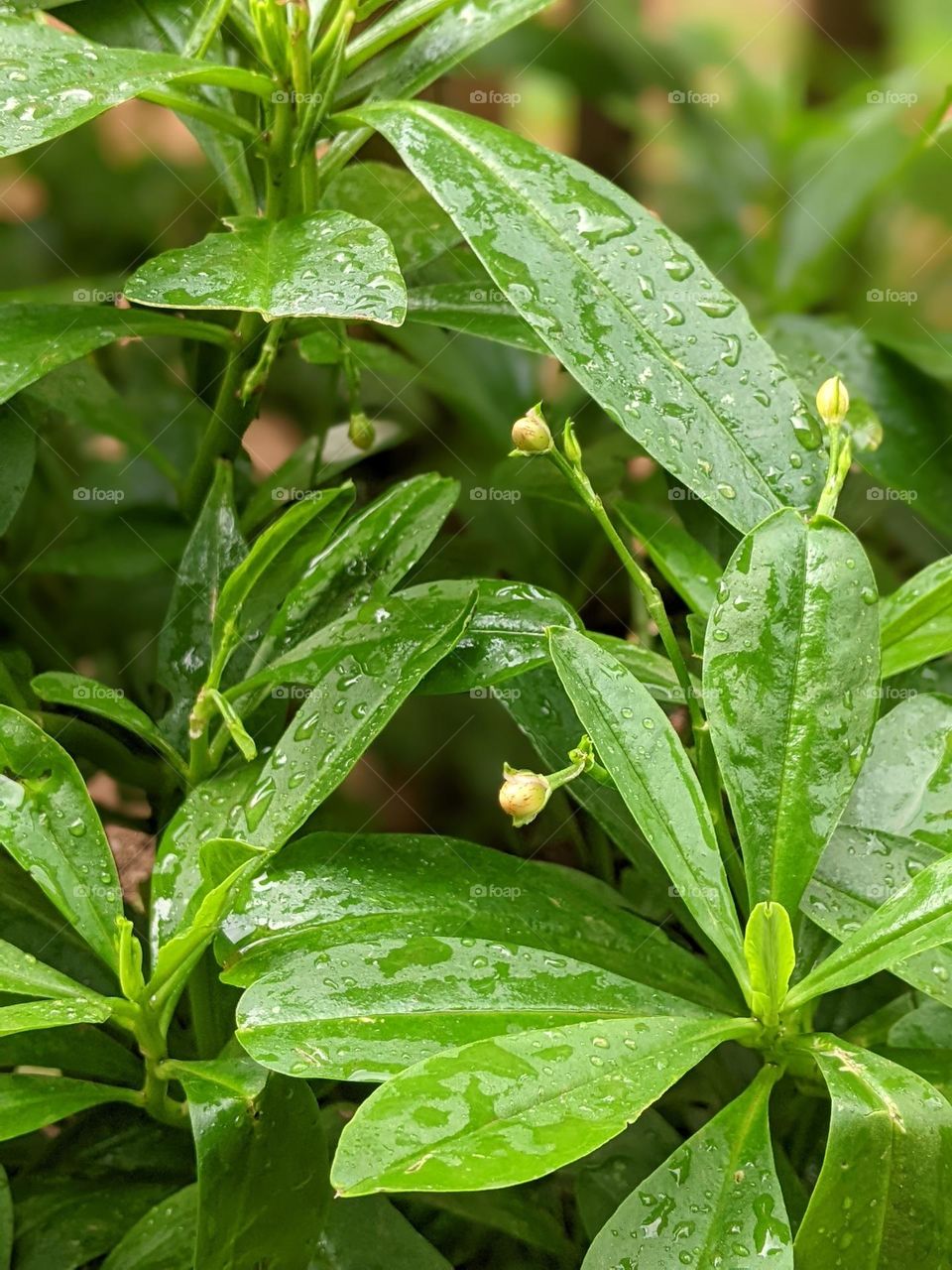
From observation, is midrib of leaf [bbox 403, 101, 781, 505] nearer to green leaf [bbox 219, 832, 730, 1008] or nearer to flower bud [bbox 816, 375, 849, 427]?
flower bud [bbox 816, 375, 849, 427]

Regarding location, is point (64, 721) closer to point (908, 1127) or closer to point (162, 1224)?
point (162, 1224)

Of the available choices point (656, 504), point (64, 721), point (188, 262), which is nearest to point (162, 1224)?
point (64, 721)

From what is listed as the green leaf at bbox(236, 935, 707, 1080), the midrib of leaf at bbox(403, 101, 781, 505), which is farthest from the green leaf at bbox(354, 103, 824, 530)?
the green leaf at bbox(236, 935, 707, 1080)

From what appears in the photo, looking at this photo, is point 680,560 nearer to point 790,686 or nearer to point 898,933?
point 790,686

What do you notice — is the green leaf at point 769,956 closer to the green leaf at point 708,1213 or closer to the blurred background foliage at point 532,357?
the green leaf at point 708,1213

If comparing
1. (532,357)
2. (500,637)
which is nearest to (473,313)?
(500,637)

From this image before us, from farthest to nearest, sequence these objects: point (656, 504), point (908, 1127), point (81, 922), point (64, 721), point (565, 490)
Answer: point (656, 504), point (565, 490), point (64, 721), point (81, 922), point (908, 1127)

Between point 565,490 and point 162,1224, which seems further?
point 565,490
